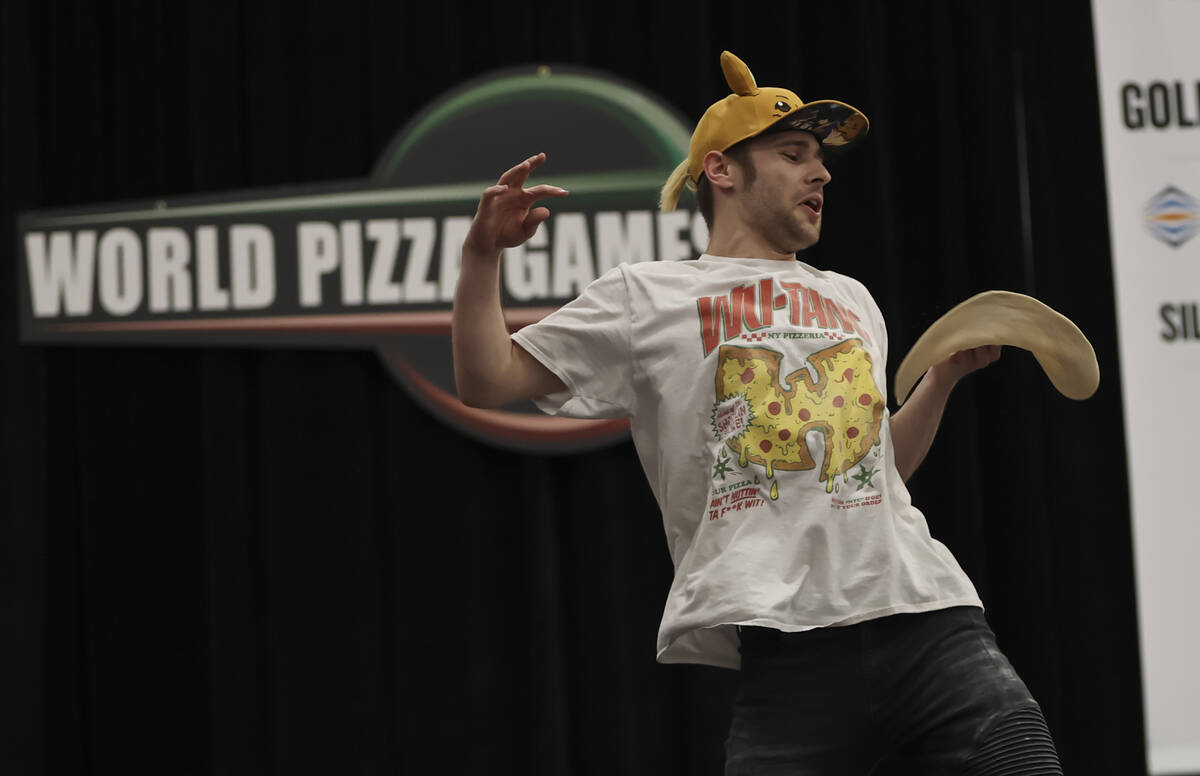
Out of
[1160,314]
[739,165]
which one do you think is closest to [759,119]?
[739,165]

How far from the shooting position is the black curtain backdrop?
281 cm

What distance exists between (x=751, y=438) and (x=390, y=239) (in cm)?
159

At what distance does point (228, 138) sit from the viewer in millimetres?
2945

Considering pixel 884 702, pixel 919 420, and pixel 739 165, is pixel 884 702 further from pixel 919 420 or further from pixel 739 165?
pixel 739 165

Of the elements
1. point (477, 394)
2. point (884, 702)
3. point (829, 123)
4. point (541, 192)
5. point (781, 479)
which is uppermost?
point (829, 123)

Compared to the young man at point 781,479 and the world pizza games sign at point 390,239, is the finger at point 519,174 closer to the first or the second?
the young man at point 781,479

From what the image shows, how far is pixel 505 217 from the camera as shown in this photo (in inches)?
56.9

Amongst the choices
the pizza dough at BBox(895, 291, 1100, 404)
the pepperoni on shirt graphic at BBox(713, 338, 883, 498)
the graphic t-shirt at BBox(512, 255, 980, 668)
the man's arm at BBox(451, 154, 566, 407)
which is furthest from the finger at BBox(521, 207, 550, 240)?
the pizza dough at BBox(895, 291, 1100, 404)

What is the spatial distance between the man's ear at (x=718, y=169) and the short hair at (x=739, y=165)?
10 mm

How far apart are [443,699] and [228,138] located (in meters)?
1.39

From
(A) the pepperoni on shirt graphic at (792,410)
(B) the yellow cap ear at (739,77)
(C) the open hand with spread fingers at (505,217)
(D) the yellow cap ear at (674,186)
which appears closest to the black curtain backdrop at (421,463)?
(D) the yellow cap ear at (674,186)

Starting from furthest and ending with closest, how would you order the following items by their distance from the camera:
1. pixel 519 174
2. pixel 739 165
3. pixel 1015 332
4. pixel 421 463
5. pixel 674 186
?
pixel 421 463, pixel 674 186, pixel 739 165, pixel 1015 332, pixel 519 174

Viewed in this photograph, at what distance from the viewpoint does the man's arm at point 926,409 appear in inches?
66.2

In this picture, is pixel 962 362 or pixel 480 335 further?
pixel 962 362
